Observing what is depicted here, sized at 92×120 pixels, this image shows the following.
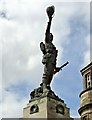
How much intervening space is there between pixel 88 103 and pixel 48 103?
3641cm

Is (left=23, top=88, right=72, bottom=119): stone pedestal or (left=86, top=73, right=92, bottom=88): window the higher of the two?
(left=86, top=73, right=92, bottom=88): window

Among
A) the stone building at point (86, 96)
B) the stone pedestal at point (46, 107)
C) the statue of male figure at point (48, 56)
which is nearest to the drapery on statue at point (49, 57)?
the statue of male figure at point (48, 56)

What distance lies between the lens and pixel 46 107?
18.0 meters

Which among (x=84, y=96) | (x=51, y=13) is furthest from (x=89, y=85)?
(x=51, y=13)

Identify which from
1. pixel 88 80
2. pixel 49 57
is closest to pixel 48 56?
pixel 49 57

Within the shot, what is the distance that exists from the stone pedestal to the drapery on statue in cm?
69

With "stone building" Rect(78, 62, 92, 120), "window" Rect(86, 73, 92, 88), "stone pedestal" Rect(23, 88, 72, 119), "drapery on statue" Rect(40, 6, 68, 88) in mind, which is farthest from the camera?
"window" Rect(86, 73, 92, 88)

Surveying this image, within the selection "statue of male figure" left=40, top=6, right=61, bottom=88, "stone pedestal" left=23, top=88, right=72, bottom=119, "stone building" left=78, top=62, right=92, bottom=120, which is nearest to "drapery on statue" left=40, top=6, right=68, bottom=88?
"statue of male figure" left=40, top=6, right=61, bottom=88

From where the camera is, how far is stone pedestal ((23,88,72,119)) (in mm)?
18094

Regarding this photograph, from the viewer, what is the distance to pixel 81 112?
55.0 m

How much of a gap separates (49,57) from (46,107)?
2463 millimetres

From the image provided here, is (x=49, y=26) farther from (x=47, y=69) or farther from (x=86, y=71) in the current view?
(x=86, y=71)

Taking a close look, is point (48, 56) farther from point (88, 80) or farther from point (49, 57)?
point (88, 80)

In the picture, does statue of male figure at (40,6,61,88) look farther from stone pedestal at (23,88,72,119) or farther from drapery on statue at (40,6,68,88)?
stone pedestal at (23,88,72,119)
